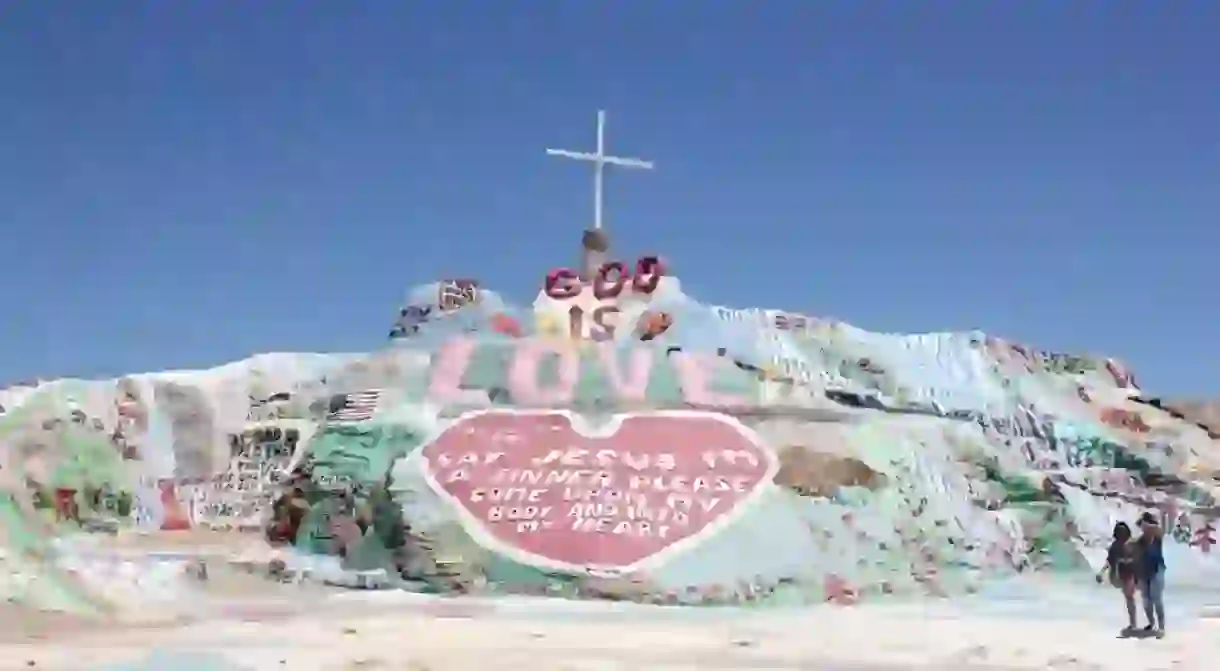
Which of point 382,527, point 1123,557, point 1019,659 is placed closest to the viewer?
point 1019,659

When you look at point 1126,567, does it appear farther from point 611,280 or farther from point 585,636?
point 611,280

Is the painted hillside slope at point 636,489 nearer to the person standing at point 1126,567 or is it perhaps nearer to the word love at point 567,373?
the word love at point 567,373

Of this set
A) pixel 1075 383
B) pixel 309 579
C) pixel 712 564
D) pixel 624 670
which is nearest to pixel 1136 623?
pixel 712 564

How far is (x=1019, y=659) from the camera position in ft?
43.3

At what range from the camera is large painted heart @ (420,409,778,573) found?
60.6 feet

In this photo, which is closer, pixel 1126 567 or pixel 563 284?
pixel 1126 567

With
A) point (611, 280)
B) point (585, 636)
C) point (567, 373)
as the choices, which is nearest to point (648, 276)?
point (611, 280)

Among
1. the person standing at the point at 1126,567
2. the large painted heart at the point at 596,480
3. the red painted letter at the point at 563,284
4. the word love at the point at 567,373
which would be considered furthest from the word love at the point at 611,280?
the person standing at the point at 1126,567

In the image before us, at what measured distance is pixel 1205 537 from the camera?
26625 millimetres

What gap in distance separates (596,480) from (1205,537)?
14042mm

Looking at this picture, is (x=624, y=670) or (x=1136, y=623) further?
(x=1136, y=623)

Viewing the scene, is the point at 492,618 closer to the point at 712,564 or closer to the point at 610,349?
the point at 712,564

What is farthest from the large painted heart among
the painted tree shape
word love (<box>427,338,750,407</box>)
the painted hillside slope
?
the painted tree shape

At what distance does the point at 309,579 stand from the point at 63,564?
3.60 metres
